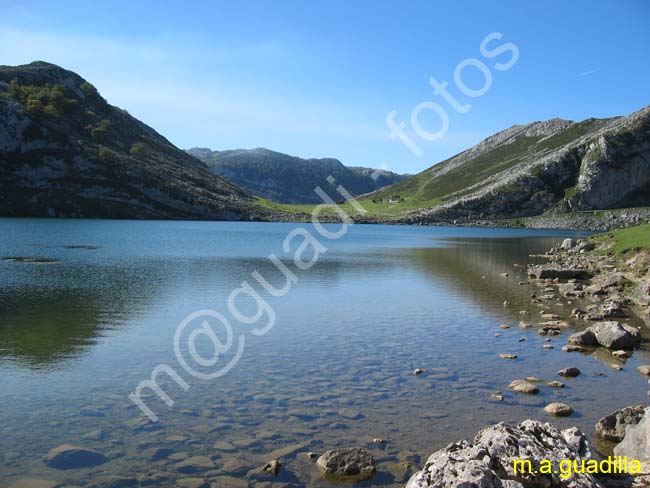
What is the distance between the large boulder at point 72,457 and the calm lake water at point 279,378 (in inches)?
8.0

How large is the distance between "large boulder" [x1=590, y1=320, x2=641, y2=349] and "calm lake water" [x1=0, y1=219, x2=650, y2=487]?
789 millimetres

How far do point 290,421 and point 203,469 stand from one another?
3411 mm

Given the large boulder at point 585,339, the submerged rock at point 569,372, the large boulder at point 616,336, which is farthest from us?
the large boulder at point 585,339

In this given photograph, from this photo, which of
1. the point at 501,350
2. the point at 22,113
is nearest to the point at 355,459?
the point at 501,350

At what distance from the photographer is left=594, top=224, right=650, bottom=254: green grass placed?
50.0 metres

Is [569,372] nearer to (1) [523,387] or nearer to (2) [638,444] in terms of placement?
(1) [523,387]

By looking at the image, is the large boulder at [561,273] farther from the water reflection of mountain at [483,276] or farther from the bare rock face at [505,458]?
the bare rock face at [505,458]

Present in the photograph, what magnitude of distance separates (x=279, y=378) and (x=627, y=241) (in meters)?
50.9

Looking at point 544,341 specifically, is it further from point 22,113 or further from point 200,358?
point 22,113

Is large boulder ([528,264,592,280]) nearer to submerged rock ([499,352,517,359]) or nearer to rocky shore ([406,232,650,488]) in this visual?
rocky shore ([406,232,650,488])

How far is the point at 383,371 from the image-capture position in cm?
1994

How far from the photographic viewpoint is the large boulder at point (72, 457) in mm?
12047

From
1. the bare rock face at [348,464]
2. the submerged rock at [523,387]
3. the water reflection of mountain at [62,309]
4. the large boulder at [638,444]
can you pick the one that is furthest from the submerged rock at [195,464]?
the submerged rock at [523,387]

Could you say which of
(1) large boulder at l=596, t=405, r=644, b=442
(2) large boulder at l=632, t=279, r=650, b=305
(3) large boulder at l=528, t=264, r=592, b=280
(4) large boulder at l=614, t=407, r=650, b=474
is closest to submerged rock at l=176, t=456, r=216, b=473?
(4) large boulder at l=614, t=407, r=650, b=474
